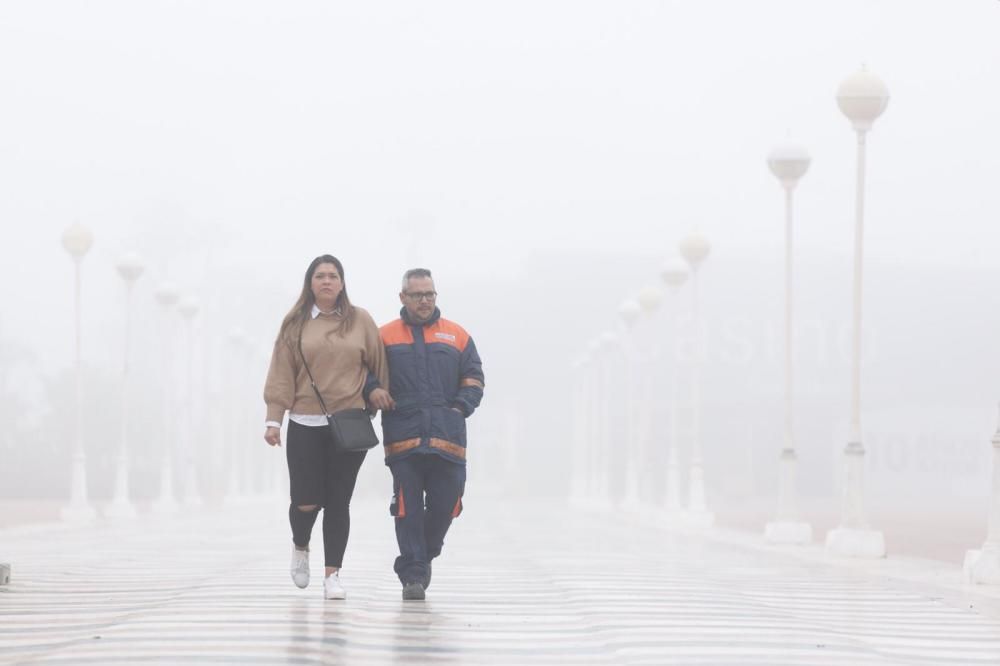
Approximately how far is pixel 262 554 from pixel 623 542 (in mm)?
7637

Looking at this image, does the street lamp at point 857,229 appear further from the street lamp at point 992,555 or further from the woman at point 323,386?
the woman at point 323,386

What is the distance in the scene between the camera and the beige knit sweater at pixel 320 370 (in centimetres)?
1199

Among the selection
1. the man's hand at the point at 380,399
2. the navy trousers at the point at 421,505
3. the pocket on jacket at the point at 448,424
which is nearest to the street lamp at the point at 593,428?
the navy trousers at the point at 421,505

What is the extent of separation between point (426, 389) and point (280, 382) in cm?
95

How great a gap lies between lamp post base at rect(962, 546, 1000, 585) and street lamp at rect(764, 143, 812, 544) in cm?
1039

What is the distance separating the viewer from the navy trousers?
1248 cm

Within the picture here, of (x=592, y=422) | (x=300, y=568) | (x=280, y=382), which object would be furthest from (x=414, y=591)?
(x=592, y=422)

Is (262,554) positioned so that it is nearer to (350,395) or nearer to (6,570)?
Result: (6,570)

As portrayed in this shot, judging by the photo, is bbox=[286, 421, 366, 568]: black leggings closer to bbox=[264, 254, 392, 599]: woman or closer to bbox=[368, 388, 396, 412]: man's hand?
bbox=[264, 254, 392, 599]: woman

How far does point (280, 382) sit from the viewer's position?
1205cm

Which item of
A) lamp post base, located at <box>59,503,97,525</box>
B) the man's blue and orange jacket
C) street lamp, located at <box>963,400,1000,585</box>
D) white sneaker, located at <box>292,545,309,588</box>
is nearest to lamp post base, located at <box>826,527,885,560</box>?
street lamp, located at <box>963,400,1000,585</box>

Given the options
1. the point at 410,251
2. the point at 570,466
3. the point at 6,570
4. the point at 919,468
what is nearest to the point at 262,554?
the point at 6,570

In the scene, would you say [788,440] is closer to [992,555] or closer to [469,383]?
[992,555]

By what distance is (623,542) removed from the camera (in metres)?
27.3
